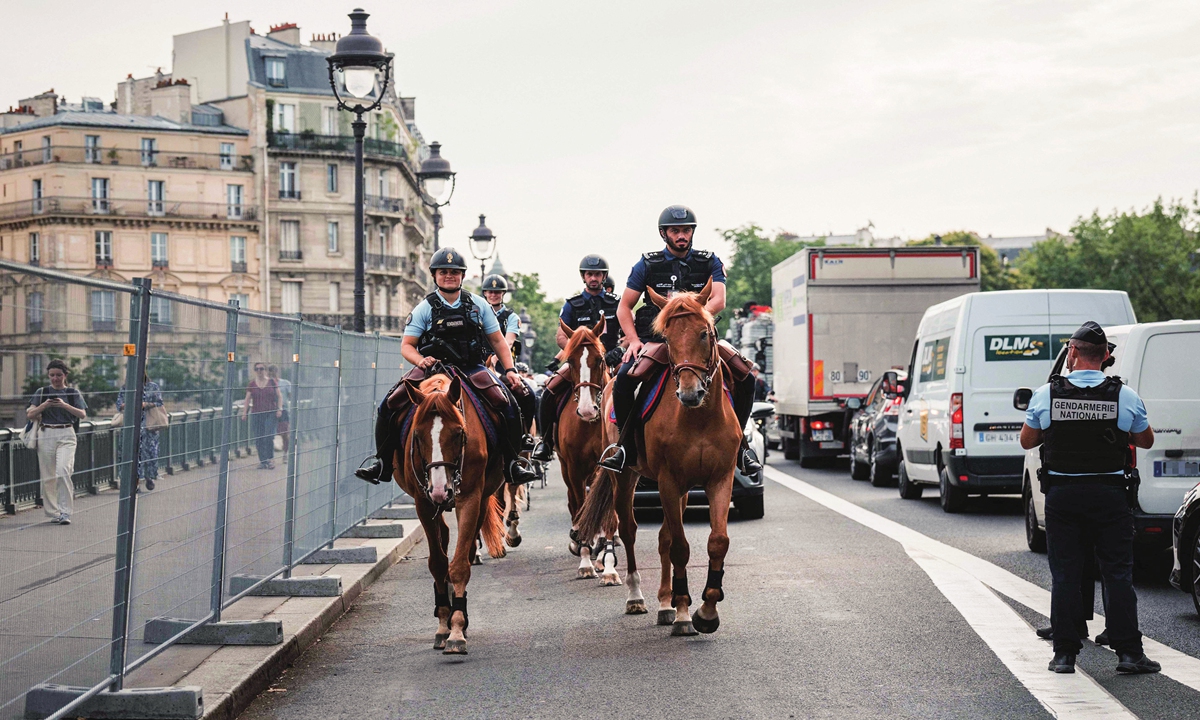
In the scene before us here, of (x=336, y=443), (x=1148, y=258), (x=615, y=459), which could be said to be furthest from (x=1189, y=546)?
(x=1148, y=258)

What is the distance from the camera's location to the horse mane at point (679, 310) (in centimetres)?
917

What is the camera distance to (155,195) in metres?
85.7

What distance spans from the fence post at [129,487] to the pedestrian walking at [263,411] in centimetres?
249

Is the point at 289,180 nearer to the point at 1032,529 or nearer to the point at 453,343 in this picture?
the point at 1032,529

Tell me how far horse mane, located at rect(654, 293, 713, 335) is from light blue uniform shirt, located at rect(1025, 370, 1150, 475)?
1.98 m

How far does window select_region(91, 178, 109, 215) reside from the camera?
84250mm

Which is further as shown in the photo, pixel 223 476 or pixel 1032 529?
pixel 1032 529

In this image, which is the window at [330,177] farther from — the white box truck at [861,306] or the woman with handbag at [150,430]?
the woman with handbag at [150,430]

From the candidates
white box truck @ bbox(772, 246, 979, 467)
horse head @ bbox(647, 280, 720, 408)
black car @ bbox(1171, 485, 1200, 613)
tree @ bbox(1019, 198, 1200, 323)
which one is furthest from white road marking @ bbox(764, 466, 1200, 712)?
tree @ bbox(1019, 198, 1200, 323)

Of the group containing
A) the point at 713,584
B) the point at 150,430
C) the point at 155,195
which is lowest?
the point at 713,584

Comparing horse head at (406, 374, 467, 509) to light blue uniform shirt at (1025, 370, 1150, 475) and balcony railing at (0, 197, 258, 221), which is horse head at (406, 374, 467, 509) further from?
balcony railing at (0, 197, 258, 221)

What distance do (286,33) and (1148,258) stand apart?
50.9m

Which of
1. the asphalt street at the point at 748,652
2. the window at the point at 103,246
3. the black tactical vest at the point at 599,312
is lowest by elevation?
the asphalt street at the point at 748,652

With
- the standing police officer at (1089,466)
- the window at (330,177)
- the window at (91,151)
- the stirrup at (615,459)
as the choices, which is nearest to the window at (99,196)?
the window at (91,151)
